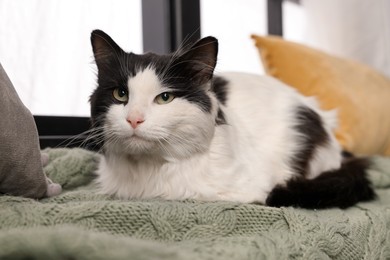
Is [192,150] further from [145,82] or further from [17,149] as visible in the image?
[17,149]

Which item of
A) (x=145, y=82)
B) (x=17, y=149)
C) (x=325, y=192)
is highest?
(x=145, y=82)

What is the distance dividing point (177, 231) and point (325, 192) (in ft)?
1.76

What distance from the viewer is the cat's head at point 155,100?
105 cm

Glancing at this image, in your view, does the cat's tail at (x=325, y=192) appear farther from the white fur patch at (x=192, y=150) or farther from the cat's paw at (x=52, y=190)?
the cat's paw at (x=52, y=190)

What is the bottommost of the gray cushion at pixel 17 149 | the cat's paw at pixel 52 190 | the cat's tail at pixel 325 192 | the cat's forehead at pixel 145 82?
the cat's tail at pixel 325 192

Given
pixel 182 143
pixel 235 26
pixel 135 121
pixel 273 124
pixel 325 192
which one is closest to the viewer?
pixel 135 121

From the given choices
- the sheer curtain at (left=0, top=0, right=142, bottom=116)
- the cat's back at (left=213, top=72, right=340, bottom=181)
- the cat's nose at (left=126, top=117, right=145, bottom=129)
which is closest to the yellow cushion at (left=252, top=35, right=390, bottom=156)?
the cat's back at (left=213, top=72, right=340, bottom=181)

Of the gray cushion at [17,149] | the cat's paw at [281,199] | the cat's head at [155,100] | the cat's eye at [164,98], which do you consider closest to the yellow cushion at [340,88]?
the cat's paw at [281,199]

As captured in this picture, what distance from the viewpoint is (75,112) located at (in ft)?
6.41

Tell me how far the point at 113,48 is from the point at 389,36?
95.4 inches

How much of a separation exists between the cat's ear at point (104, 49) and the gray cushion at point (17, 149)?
0.89 feet

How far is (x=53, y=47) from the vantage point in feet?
5.99

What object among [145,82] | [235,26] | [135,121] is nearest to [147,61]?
[145,82]

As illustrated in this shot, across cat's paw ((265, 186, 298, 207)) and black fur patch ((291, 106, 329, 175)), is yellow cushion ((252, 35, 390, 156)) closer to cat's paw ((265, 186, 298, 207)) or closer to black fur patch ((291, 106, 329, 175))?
black fur patch ((291, 106, 329, 175))
